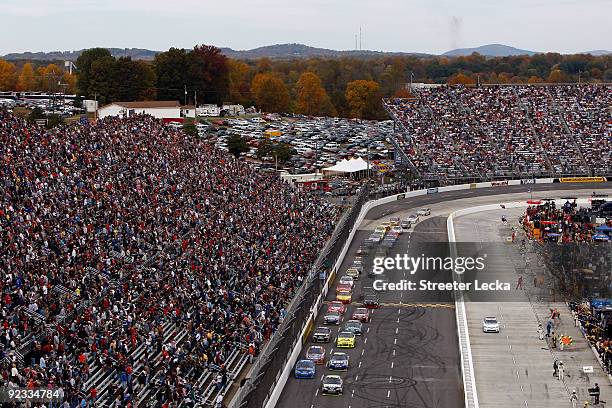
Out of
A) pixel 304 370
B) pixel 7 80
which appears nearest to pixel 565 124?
pixel 304 370

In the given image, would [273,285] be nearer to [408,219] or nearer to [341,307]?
[341,307]

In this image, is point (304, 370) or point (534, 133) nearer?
point (304, 370)

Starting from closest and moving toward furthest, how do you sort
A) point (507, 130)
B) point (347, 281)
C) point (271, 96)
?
point (347, 281) → point (507, 130) → point (271, 96)

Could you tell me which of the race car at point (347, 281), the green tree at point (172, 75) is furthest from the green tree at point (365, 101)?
the race car at point (347, 281)

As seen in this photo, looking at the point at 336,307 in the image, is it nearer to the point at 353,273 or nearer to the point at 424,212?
the point at 353,273

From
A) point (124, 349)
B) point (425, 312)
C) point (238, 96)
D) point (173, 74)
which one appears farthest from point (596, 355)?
point (238, 96)

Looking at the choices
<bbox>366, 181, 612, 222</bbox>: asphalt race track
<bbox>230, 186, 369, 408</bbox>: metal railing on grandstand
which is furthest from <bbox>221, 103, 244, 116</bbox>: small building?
<bbox>230, 186, 369, 408</bbox>: metal railing on grandstand
